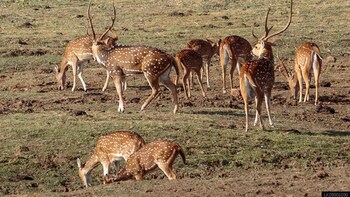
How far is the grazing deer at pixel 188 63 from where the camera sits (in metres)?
21.7

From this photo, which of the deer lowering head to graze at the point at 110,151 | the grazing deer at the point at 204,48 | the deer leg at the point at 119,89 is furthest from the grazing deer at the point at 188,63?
the deer lowering head to graze at the point at 110,151

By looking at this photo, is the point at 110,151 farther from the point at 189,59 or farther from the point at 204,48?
the point at 204,48

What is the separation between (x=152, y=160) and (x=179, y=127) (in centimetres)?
397

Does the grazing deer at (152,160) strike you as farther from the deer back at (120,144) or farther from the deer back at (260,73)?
the deer back at (260,73)

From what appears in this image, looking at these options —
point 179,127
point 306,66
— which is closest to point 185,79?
point 306,66

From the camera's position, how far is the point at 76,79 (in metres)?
23.8

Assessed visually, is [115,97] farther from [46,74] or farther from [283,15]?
[283,15]

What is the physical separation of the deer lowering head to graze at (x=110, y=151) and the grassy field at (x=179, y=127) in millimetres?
272

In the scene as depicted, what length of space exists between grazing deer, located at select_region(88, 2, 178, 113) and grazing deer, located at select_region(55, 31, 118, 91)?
2454mm

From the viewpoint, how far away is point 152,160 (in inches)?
541

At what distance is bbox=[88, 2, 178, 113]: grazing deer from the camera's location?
19109mm

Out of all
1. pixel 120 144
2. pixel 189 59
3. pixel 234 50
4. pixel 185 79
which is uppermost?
pixel 120 144

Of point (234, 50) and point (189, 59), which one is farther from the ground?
point (189, 59)

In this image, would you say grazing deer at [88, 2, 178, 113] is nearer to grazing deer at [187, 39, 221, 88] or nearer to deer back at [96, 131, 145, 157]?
grazing deer at [187, 39, 221, 88]
